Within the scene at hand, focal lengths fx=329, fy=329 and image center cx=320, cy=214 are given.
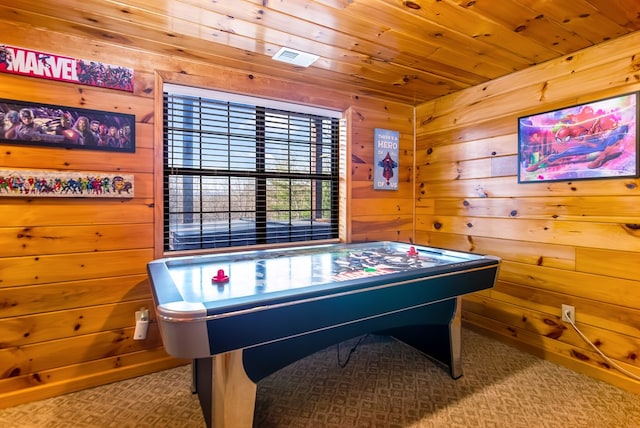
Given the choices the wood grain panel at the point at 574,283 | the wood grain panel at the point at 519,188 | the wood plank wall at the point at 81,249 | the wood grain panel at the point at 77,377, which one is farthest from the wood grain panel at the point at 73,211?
the wood grain panel at the point at 574,283

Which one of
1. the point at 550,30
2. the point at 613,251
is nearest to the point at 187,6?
the point at 550,30

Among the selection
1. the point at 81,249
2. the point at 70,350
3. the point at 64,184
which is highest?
the point at 64,184

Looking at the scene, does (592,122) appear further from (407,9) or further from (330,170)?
(330,170)

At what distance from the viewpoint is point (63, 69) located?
187cm

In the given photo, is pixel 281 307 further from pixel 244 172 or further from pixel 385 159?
pixel 385 159

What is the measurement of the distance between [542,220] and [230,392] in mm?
2295

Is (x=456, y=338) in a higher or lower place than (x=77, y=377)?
higher

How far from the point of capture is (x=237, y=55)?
217cm

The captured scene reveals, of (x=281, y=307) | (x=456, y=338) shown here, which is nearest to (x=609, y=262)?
(x=456, y=338)

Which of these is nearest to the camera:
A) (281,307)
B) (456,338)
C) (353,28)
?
(281,307)

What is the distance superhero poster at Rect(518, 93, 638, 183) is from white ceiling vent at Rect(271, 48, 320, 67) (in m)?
1.62

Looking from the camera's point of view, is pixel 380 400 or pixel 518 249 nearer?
pixel 380 400

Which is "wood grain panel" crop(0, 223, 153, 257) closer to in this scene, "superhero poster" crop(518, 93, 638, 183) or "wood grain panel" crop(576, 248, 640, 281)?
"superhero poster" crop(518, 93, 638, 183)

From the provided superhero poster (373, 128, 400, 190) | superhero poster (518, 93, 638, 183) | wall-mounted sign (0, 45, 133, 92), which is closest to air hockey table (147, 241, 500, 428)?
superhero poster (518, 93, 638, 183)
